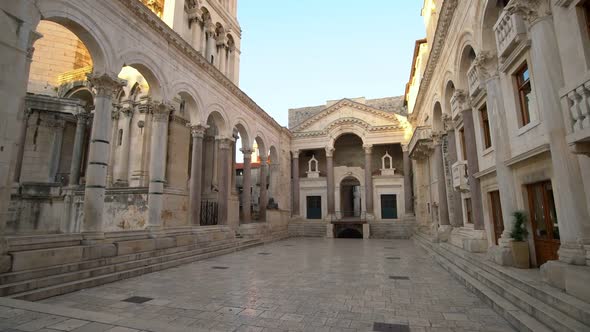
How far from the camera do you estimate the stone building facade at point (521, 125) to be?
462 centimetres

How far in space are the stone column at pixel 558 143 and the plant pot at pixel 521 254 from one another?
155cm

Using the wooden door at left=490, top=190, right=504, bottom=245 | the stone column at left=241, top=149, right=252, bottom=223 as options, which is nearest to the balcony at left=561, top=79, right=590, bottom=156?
the wooden door at left=490, top=190, right=504, bottom=245

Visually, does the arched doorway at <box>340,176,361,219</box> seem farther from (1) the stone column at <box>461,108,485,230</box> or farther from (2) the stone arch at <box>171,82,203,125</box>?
(1) the stone column at <box>461,108,485,230</box>

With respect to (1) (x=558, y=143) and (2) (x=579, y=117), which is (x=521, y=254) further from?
(2) (x=579, y=117)

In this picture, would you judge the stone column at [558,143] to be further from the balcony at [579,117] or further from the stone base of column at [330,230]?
the stone base of column at [330,230]

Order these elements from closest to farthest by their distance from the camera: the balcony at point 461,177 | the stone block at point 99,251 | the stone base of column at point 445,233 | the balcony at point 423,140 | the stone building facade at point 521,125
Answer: the stone building facade at point 521,125
the stone block at point 99,251
the balcony at point 461,177
the stone base of column at point 445,233
the balcony at point 423,140

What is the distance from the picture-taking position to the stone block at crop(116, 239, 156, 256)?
8422mm

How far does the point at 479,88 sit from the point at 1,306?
11.0 m

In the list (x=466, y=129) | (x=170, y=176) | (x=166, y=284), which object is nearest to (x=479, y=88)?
(x=466, y=129)

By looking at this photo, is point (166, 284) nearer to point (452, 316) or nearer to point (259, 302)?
point (259, 302)

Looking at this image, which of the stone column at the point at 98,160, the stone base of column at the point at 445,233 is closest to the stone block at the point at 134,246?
the stone column at the point at 98,160

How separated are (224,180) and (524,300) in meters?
13.2

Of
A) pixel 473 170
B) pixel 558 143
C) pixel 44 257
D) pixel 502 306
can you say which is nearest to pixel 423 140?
pixel 473 170

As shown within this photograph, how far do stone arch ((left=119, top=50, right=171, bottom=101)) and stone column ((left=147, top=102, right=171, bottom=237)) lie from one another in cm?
46
